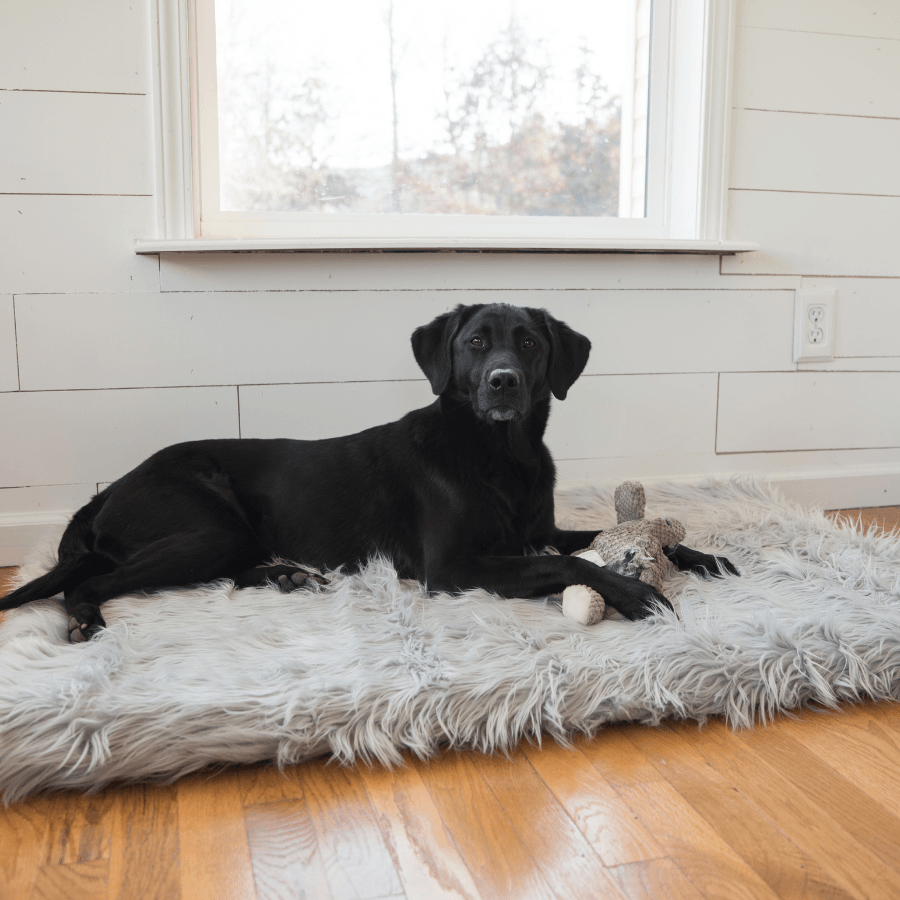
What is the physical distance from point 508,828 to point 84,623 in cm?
91

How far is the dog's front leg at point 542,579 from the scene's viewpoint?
58.9 inches

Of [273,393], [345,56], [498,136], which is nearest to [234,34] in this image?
[345,56]

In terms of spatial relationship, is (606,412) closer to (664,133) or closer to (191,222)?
(664,133)

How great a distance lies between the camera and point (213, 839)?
3.18 feet

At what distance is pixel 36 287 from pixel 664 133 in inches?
79.0

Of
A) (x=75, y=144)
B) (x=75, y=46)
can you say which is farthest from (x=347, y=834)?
(x=75, y=46)

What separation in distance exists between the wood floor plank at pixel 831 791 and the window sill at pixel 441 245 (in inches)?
61.2

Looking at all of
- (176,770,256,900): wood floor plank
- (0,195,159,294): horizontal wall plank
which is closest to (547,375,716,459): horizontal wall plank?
(0,195,159,294): horizontal wall plank

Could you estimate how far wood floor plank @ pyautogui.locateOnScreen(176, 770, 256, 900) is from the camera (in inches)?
34.9

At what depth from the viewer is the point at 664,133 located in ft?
8.55

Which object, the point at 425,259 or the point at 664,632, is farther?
the point at 425,259

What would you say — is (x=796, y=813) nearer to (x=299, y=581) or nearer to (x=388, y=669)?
(x=388, y=669)

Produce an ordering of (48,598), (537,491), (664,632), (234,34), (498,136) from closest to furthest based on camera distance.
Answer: (664,632) → (48,598) → (537,491) → (234,34) → (498,136)

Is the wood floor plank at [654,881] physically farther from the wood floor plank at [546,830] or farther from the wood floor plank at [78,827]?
the wood floor plank at [78,827]
